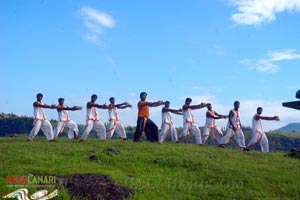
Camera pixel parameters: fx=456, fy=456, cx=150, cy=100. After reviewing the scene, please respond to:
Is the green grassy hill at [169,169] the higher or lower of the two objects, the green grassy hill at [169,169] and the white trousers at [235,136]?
the lower

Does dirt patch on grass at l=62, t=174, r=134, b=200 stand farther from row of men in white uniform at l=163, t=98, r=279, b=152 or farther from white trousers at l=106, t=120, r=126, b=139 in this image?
white trousers at l=106, t=120, r=126, b=139

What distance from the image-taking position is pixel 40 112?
17453 millimetres

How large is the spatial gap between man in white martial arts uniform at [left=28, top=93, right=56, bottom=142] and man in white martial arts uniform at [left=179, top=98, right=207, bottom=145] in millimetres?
5259

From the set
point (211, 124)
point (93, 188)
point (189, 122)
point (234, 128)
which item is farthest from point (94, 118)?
point (93, 188)

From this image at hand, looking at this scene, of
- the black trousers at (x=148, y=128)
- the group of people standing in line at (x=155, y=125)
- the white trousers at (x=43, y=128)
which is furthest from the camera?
the black trousers at (x=148, y=128)

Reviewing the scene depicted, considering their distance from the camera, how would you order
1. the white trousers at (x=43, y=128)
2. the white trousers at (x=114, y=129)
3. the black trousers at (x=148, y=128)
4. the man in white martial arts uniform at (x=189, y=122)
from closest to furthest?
the white trousers at (x=43, y=128), the black trousers at (x=148, y=128), the man in white martial arts uniform at (x=189, y=122), the white trousers at (x=114, y=129)

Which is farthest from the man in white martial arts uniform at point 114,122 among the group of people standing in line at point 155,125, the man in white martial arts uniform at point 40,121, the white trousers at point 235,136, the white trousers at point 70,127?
the white trousers at point 235,136

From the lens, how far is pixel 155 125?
59.6ft

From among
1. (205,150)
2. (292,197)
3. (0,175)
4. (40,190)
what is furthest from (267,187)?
(0,175)

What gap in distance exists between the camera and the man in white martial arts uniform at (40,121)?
56.2 feet

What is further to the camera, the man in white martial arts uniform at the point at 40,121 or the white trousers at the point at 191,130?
the white trousers at the point at 191,130

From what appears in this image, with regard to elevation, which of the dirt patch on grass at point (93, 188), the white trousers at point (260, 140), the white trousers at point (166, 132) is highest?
the white trousers at point (166, 132)

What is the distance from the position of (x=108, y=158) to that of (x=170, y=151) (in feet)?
7.65

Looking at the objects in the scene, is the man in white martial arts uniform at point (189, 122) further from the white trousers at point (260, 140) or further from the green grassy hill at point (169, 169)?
the green grassy hill at point (169, 169)
